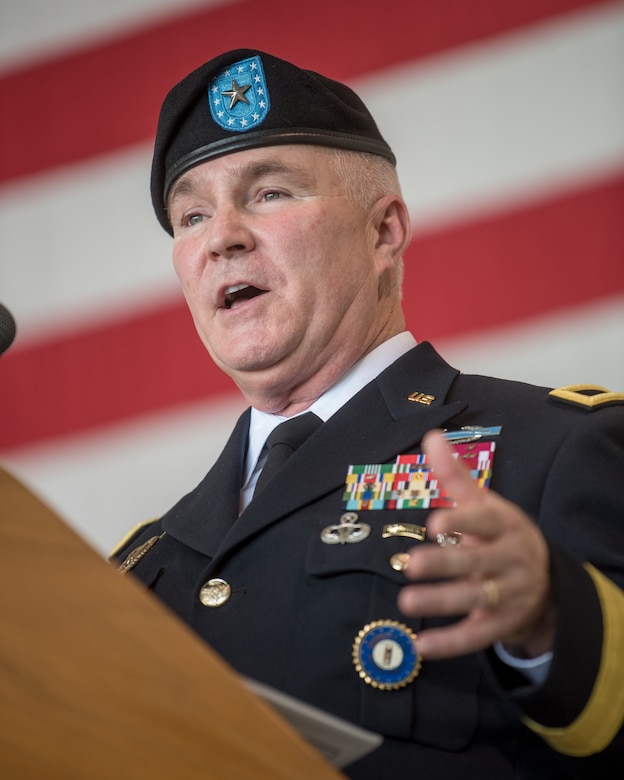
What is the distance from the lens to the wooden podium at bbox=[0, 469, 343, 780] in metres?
0.64

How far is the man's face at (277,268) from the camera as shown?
1518 mm

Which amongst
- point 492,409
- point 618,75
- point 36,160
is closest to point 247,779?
point 492,409

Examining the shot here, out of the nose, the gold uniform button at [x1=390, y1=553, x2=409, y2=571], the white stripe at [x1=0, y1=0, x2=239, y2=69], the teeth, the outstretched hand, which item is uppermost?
the white stripe at [x1=0, y1=0, x2=239, y2=69]

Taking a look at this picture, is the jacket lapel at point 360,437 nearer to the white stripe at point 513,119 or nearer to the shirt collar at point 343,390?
the shirt collar at point 343,390

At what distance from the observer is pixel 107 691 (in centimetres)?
66

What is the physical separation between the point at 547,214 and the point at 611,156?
172 mm

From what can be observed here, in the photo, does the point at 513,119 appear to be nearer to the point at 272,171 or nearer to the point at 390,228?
the point at 390,228

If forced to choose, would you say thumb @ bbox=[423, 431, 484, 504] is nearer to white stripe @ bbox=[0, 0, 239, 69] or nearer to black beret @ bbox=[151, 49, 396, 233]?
black beret @ bbox=[151, 49, 396, 233]

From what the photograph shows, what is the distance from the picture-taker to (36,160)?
275cm

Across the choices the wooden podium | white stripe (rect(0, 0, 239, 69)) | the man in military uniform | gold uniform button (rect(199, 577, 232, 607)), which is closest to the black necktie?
the man in military uniform

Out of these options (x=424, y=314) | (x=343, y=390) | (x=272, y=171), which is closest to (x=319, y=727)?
(x=343, y=390)

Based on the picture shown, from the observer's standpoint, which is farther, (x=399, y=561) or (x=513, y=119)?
(x=513, y=119)

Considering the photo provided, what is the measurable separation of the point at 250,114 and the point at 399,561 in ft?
2.31

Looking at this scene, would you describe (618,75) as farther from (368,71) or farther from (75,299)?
(75,299)
